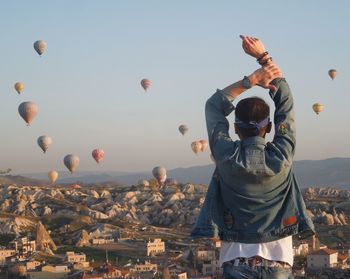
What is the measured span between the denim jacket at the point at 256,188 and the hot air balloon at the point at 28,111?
196ft

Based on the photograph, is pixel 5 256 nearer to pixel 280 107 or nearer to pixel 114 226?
pixel 114 226

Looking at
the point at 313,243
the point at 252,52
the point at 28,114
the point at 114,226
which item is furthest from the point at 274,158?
the point at 114,226

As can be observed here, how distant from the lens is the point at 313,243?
68938 mm

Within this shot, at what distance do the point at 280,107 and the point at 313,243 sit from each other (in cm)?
6670

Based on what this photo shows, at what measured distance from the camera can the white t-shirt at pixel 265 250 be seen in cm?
361

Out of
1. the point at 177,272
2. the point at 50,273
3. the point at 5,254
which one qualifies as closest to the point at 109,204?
the point at 5,254

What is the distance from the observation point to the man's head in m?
3.67

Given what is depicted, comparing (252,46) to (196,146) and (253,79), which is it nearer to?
(253,79)

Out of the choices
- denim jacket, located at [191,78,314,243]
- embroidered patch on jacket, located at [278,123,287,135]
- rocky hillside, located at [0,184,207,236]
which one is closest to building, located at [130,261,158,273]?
rocky hillside, located at [0,184,207,236]

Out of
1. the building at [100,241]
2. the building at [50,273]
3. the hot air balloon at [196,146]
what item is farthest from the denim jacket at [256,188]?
the hot air balloon at [196,146]

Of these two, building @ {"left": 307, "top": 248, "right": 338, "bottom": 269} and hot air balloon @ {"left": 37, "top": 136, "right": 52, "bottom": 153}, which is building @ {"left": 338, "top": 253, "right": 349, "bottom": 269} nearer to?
building @ {"left": 307, "top": 248, "right": 338, "bottom": 269}

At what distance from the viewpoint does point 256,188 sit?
3.63m

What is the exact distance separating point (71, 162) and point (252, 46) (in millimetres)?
73488

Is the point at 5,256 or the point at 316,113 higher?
the point at 316,113
